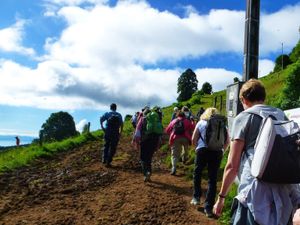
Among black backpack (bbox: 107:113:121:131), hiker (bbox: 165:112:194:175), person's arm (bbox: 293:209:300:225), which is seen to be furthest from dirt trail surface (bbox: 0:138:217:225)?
person's arm (bbox: 293:209:300:225)

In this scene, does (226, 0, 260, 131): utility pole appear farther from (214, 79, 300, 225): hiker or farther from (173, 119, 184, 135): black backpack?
(173, 119, 184, 135): black backpack

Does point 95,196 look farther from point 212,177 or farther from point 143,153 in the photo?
point 212,177

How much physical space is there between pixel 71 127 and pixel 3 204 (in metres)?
71.3

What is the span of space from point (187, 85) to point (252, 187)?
94.8 m

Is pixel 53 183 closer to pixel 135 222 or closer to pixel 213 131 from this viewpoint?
pixel 135 222

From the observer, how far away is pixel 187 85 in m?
98.4

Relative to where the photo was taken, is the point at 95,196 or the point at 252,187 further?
the point at 95,196

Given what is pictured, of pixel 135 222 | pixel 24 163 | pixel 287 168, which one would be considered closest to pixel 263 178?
pixel 287 168

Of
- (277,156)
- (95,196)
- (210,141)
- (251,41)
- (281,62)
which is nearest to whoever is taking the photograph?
(277,156)

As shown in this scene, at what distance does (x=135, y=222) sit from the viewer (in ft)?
28.2

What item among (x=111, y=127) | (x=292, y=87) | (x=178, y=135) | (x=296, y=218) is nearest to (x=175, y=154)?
(x=178, y=135)

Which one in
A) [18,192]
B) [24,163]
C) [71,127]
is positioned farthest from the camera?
[71,127]

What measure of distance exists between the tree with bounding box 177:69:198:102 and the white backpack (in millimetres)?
90269

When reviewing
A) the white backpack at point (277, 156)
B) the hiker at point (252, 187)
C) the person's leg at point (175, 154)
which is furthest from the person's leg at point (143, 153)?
the white backpack at point (277, 156)
